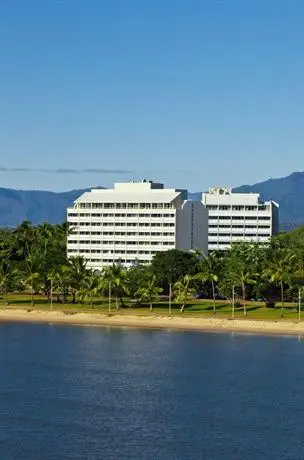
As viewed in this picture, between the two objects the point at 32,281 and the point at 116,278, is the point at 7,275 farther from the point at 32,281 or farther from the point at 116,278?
the point at 116,278

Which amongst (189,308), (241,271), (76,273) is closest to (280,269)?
(241,271)

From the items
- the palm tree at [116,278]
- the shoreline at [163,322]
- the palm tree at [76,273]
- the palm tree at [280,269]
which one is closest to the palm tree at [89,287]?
the palm tree at [76,273]

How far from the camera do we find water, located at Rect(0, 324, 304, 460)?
79000 millimetres

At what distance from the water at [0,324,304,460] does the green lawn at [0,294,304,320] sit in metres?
13.6

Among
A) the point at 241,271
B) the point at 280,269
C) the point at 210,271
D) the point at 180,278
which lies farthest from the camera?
the point at 180,278

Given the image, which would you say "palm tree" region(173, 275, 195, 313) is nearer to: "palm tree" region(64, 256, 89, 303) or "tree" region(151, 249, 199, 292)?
"tree" region(151, 249, 199, 292)

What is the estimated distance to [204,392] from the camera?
103562mm

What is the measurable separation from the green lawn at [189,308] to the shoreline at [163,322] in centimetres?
252

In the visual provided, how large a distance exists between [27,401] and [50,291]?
306 ft

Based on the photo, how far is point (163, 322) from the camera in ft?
542

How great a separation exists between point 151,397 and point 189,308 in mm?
75864

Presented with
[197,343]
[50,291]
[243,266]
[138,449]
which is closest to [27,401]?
[138,449]

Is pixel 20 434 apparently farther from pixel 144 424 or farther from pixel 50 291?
pixel 50 291

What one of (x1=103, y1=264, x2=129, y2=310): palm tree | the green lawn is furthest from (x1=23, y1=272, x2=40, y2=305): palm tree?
(x1=103, y1=264, x2=129, y2=310): palm tree
